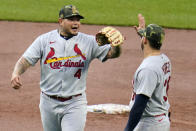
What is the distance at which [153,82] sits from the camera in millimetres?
4234

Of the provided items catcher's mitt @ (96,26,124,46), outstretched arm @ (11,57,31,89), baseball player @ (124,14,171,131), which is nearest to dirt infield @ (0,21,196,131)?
outstretched arm @ (11,57,31,89)

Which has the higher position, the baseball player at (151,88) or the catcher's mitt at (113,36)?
the catcher's mitt at (113,36)

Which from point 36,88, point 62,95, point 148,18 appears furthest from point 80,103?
point 148,18

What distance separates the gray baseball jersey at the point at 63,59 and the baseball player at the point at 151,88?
37.8 inches

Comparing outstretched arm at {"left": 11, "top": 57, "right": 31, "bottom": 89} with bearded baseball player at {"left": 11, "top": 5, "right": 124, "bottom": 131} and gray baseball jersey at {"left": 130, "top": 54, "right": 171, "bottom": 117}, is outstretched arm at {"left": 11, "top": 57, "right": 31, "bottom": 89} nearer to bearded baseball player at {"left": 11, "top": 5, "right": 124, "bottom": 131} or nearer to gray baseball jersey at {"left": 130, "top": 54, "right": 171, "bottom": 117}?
bearded baseball player at {"left": 11, "top": 5, "right": 124, "bottom": 131}

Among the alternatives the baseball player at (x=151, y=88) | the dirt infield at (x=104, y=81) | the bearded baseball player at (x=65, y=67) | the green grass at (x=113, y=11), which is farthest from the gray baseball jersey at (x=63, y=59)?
the green grass at (x=113, y=11)

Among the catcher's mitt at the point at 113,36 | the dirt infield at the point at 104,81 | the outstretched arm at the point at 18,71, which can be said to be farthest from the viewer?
the dirt infield at the point at 104,81

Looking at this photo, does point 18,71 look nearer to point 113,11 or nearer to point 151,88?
point 151,88

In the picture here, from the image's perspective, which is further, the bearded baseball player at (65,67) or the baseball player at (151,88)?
the bearded baseball player at (65,67)

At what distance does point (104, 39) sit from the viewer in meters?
5.15

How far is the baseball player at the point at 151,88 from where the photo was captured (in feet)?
13.8

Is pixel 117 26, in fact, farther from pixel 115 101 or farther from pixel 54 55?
pixel 54 55

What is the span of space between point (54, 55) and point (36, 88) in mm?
3623

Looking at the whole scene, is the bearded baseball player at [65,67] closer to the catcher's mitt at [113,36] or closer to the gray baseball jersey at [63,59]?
the gray baseball jersey at [63,59]
